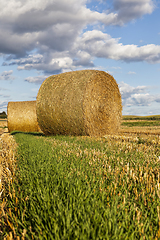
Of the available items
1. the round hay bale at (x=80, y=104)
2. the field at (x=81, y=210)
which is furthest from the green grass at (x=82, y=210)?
the round hay bale at (x=80, y=104)

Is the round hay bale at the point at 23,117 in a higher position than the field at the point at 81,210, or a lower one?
higher

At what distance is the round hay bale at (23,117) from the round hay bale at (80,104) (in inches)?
215

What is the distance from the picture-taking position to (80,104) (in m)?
9.41

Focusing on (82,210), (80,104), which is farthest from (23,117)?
(82,210)

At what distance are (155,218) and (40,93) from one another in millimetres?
9518

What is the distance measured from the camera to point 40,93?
11086 millimetres

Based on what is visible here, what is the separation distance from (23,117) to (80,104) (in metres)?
8.45

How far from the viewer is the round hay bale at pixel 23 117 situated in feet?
54.5

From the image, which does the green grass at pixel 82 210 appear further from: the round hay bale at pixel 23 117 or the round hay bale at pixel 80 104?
the round hay bale at pixel 23 117

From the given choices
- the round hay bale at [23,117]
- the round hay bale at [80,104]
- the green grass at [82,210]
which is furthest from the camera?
the round hay bale at [23,117]

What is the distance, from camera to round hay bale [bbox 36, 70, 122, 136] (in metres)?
9.56

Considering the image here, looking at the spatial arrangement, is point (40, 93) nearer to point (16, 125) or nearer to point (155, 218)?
point (16, 125)

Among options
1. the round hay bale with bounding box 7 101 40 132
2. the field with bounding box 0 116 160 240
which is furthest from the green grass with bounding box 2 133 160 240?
the round hay bale with bounding box 7 101 40 132

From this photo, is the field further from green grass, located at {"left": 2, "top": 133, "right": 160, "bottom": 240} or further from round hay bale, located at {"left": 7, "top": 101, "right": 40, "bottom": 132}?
round hay bale, located at {"left": 7, "top": 101, "right": 40, "bottom": 132}
